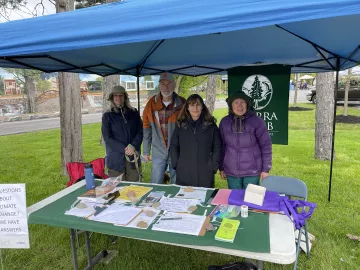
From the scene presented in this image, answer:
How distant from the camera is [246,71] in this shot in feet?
12.5

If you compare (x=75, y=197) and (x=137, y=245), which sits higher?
(x=75, y=197)

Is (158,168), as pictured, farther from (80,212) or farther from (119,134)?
(80,212)

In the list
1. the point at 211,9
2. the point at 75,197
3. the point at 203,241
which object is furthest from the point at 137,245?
the point at 211,9

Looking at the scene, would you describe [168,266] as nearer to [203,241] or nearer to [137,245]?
[137,245]

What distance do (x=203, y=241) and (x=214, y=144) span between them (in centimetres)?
122

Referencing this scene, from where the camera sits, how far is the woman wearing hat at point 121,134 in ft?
10.5

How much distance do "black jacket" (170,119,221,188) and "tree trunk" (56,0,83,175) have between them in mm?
2885

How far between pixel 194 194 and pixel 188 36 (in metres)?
1.34

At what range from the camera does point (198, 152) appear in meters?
2.53

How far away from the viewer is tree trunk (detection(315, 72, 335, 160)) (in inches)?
221

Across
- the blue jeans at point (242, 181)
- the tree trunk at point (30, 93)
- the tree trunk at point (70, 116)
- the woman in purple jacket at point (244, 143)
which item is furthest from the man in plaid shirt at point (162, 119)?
the tree trunk at point (30, 93)

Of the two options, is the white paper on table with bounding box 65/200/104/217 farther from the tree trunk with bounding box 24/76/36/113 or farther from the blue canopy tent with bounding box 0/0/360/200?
the tree trunk with bounding box 24/76/36/113

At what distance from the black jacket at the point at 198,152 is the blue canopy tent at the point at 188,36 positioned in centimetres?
87

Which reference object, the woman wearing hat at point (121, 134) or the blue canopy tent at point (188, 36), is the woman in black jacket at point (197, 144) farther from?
the woman wearing hat at point (121, 134)
